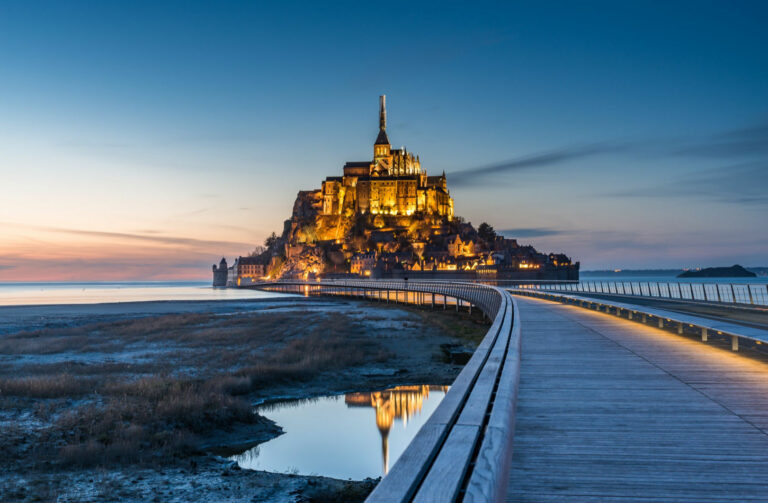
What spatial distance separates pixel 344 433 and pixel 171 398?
3.87m

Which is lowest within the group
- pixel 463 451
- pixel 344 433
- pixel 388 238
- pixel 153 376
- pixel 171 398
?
pixel 344 433

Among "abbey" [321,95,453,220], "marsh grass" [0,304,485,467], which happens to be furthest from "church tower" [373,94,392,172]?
"marsh grass" [0,304,485,467]

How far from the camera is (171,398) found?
1232cm

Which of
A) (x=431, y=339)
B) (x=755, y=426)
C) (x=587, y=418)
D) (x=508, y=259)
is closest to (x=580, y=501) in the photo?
(x=587, y=418)

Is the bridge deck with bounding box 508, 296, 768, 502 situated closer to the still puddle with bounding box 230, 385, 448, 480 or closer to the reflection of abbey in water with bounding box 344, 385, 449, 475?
the still puddle with bounding box 230, 385, 448, 480

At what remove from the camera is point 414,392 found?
1645 cm

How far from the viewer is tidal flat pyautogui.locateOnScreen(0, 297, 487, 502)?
8.44 m

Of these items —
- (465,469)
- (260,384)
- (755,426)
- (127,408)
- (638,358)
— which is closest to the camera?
(465,469)

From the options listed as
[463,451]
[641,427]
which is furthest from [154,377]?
[463,451]

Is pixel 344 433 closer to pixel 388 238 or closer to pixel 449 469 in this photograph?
pixel 449 469

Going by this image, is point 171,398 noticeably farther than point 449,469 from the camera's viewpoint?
Yes

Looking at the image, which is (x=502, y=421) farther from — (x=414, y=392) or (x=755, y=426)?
(x=414, y=392)

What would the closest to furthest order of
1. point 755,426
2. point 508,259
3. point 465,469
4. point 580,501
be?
point 465,469
point 580,501
point 755,426
point 508,259

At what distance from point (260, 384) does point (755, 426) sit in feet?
43.1
